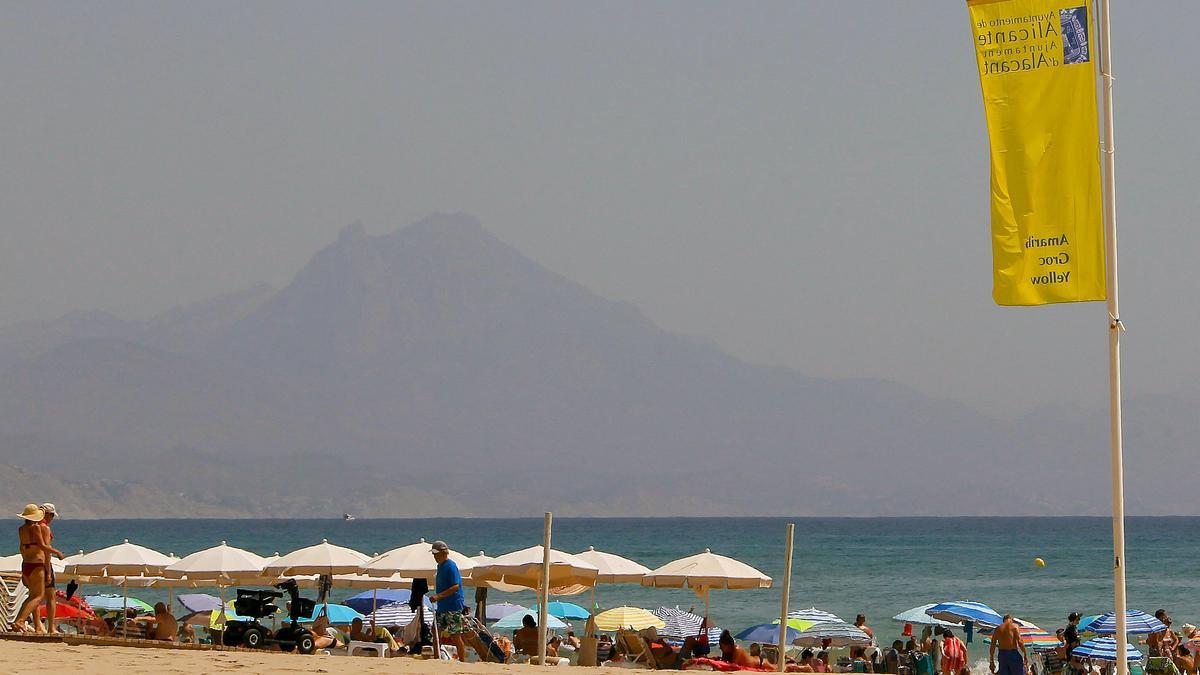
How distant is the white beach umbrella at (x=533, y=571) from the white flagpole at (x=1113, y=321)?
8214mm

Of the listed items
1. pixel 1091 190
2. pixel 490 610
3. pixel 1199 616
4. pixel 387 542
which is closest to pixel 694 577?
pixel 490 610

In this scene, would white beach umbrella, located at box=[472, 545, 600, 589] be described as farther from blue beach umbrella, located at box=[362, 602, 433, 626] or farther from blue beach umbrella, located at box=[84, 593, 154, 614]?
blue beach umbrella, located at box=[84, 593, 154, 614]

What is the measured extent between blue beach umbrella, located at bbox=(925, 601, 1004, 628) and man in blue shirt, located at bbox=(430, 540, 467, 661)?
11.5 metres

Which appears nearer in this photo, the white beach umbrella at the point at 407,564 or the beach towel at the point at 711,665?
the beach towel at the point at 711,665

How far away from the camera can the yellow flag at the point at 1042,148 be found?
40.5 feet

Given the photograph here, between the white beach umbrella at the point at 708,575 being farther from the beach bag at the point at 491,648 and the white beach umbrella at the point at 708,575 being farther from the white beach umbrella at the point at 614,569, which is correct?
the beach bag at the point at 491,648

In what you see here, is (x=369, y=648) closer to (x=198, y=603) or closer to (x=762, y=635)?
(x=762, y=635)

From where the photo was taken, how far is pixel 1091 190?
1241 cm

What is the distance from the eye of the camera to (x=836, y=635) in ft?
83.0

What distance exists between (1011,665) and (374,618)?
9.72 m

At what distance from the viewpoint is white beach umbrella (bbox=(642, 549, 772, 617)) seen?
67.8 feet

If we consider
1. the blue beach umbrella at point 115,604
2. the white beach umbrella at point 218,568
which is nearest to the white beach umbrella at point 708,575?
the white beach umbrella at point 218,568

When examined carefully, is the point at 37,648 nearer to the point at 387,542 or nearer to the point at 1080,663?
the point at 1080,663

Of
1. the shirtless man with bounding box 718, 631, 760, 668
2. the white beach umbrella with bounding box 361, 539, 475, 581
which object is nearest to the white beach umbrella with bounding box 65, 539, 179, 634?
the white beach umbrella with bounding box 361, 539, 475, 581
